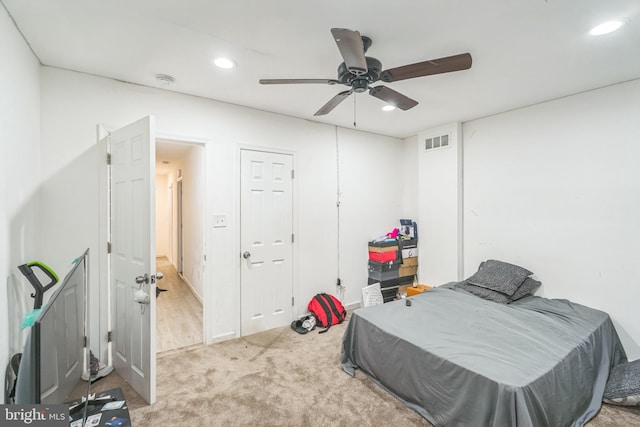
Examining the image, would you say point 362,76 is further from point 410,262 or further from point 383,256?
point 410,262

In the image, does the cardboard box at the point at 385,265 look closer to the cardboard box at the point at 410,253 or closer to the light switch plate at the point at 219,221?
the cardboard box at the point at 410,253

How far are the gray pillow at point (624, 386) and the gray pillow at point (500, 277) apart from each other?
35.1 inches

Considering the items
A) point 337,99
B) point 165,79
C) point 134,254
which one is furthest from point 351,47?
point 134,254

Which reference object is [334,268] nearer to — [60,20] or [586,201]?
[586,201]

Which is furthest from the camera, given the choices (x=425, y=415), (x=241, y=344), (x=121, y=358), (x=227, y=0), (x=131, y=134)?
(x=241, y=344)

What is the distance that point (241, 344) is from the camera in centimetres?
303

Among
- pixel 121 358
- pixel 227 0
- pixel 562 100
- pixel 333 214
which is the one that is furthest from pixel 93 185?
pixel 562 100

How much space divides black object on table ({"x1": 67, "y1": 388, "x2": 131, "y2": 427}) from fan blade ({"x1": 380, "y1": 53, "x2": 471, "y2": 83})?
231 cm

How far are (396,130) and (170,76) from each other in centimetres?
293

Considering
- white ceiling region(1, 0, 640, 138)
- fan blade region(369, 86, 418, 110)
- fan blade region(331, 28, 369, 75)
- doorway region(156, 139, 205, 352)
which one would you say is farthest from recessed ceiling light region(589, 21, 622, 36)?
doorway region(156, 139, 205, 352)

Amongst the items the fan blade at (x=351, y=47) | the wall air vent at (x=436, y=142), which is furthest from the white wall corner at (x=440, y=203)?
the fan blade at (x=351, y=47)

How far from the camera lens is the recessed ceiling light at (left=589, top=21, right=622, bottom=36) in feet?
5.81

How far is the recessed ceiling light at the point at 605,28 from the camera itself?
1.77 m

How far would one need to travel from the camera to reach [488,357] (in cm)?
187
